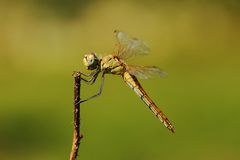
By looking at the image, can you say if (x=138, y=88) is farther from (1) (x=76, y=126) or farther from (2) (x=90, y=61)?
(1) (x=76, y=126)

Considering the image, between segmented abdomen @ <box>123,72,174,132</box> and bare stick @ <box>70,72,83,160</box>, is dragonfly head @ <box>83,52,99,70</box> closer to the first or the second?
segmented abdomen @ <box>123,72,174,132</box>

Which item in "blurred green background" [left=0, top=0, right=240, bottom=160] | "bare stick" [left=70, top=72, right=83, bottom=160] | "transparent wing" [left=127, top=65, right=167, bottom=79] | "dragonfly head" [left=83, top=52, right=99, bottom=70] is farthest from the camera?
"blurred green background" [left=0, top=0, right=240, bottom=160]

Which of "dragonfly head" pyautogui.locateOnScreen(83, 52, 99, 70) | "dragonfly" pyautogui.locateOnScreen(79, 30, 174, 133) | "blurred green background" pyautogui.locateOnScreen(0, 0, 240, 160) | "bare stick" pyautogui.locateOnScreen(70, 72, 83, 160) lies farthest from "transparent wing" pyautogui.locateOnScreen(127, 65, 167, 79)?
"blurred green background" pyautogui.locateOnScreen(0, 0, 240, 160)

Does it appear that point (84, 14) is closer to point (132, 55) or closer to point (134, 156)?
point (134, 156)

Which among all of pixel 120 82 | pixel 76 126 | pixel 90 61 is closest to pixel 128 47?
pixel 90 61

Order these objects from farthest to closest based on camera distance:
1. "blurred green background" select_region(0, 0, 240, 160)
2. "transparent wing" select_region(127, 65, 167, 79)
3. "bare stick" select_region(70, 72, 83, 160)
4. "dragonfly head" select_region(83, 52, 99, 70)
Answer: "blurred green background" select_region(0, 0, 240, 160), "transparent wing" select_region(127, 65, 167, 79), "dragonfly head" select_region(83, 52, 99, 70), "bare stick" select_region(70, 72, 83, 160)

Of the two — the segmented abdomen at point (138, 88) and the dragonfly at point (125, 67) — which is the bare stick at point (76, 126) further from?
the segmented abdomen at point (138, 88)
